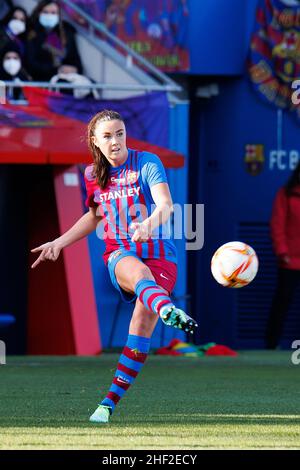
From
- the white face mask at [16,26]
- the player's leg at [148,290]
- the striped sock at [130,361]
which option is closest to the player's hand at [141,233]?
the player's leg at [148,290]

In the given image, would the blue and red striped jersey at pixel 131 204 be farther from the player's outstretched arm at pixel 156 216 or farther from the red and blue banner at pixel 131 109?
the red and blue banner at pixel 131 109

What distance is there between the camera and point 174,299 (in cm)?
1673

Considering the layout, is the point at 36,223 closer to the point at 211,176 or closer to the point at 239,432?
the point at 211,176

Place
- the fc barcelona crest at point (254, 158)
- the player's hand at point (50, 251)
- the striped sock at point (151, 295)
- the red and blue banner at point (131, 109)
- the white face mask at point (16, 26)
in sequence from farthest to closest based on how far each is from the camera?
the fc barcelona crest at point (254, 158) → the white face mask at point (16, 26) → the red and blue banner at point (131, 109) → the player's hand at point (50, 251) → the striped sock at point (151, 295)

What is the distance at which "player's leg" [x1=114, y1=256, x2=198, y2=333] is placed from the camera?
22.9 ft

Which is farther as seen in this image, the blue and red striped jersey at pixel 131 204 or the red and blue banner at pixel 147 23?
the red and blue banner at pixel 147 23

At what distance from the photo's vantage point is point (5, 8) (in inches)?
645

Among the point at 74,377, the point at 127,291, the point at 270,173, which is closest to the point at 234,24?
the point at 270,173

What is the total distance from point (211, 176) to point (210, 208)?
0.45 metres

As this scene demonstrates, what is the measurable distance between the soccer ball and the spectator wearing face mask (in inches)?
311

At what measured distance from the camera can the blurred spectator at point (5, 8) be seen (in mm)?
16219

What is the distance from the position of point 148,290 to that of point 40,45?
9109 millimetres

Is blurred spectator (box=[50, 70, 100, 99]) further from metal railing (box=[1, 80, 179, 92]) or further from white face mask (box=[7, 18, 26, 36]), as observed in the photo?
white face mask (box=[7, 18, 26, 36])

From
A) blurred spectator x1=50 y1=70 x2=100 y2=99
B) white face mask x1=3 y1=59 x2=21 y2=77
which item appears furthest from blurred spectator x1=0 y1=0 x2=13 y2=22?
blurred spectator x1=50 y1=70 x2=100 y2=99
